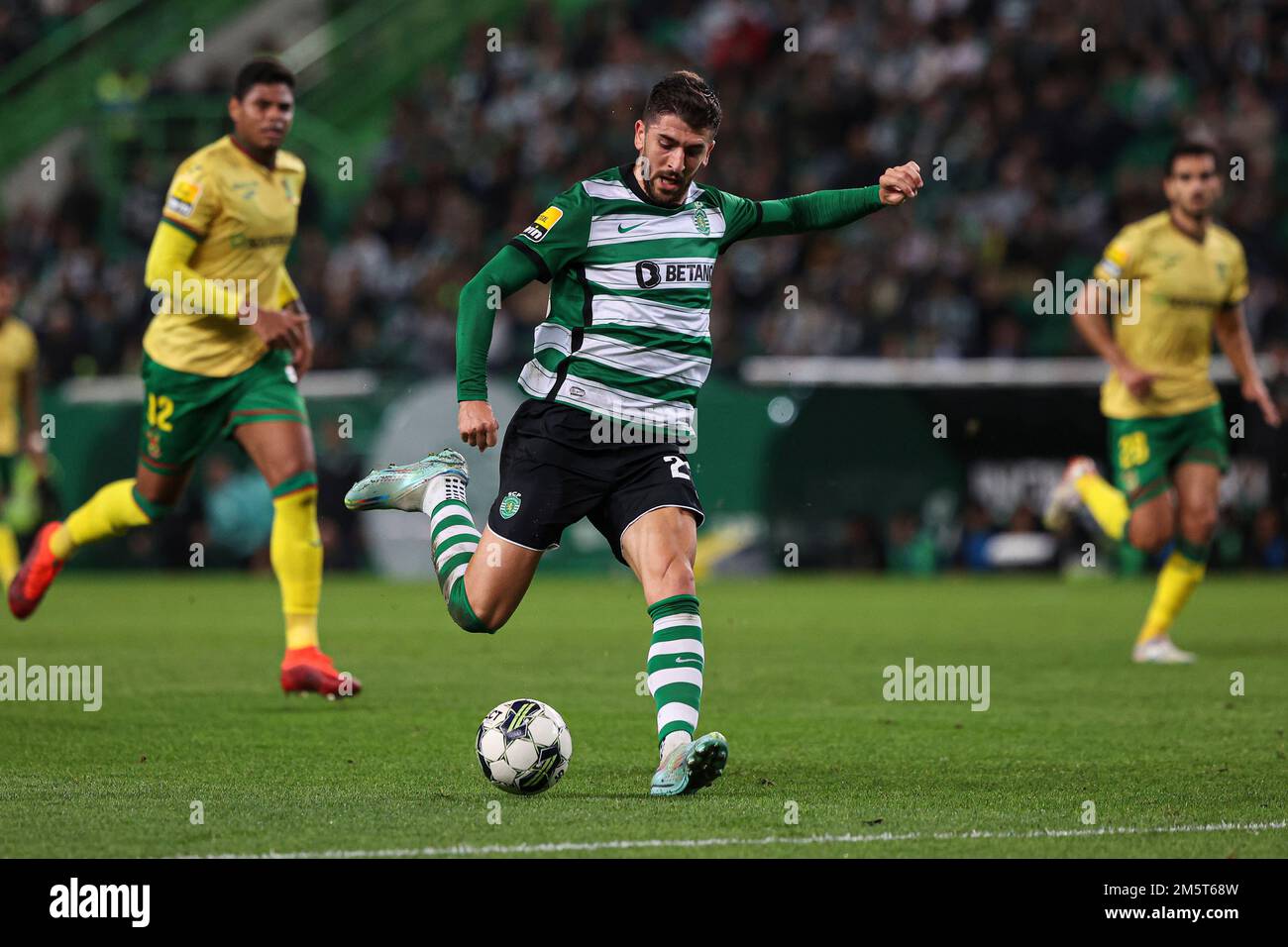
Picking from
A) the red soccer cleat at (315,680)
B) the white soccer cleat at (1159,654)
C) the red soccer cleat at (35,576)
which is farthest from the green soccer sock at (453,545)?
the white soccer cleat at (1159,654)

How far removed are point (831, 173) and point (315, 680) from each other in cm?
1364

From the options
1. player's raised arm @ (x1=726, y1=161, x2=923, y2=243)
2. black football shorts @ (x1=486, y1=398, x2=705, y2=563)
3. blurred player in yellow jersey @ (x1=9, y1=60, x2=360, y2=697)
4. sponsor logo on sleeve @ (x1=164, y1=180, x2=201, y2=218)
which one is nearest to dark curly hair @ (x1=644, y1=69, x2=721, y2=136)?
player's raised arm @ (x1=726, y1=161, x2=923, y2=243)

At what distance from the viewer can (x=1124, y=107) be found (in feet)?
68.4

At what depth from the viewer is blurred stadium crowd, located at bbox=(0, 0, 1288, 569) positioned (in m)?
19.8

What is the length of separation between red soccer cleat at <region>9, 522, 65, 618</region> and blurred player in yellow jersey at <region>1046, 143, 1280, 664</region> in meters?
5.64

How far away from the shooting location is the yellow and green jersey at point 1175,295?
10852 millimetres

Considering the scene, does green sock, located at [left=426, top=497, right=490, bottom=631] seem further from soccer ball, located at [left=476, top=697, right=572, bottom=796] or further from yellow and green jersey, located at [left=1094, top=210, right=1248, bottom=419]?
yellow and green jersey, located at [left=1094, top=210, right=1248, bottom=419]

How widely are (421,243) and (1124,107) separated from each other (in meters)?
7.94

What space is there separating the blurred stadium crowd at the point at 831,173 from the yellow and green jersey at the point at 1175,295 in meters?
7.49

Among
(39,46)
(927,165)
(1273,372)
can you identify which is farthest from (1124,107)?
(39,46)

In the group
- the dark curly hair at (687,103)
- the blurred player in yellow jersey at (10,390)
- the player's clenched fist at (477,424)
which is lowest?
the player's clenched fist at (477,424)

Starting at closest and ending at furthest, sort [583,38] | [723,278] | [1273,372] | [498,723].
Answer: [498,723], [1273,372], [723,278], [583,38]

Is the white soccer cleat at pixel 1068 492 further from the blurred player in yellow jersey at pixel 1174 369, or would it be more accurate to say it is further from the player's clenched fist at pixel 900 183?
the player's clenched fist at pixel 900 183
